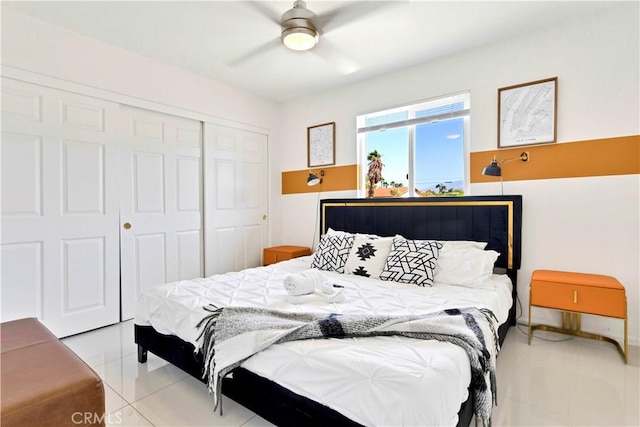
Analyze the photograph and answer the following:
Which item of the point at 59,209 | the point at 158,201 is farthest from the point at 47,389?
the point at 158,201

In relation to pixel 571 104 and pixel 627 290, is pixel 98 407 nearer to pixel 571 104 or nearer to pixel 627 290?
pixel 627 290

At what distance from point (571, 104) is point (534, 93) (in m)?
0.29

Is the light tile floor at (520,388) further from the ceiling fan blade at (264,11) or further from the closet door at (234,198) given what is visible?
the ceiling fan blade at (264,11)

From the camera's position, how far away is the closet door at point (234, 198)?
3.81m

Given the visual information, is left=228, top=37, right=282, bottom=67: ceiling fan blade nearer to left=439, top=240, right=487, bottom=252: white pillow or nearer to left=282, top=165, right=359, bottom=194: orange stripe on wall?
left=282, top=165, right=359, bottom=194: orange stripe on wall

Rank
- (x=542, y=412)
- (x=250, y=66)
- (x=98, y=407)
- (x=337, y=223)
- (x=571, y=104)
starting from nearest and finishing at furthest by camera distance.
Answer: (x=98, y=407)
(x=542, y=412)
(x=571, y=104)
(x=250, y=66)
(x=337, y=223)

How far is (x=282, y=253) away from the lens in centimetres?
396

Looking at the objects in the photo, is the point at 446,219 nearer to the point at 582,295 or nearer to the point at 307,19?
the point at 582,295

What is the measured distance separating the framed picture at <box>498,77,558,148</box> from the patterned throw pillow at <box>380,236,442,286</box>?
3.99 ft

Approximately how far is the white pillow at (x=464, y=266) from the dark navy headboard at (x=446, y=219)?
0.85 ft

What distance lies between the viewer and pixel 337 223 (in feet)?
12.6

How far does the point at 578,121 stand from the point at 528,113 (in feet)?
1.19

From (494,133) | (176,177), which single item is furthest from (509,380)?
(176,177)

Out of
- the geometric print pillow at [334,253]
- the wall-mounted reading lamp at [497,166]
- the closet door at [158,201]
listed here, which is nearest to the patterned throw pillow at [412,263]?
the geometric print pillow at [334,253]
